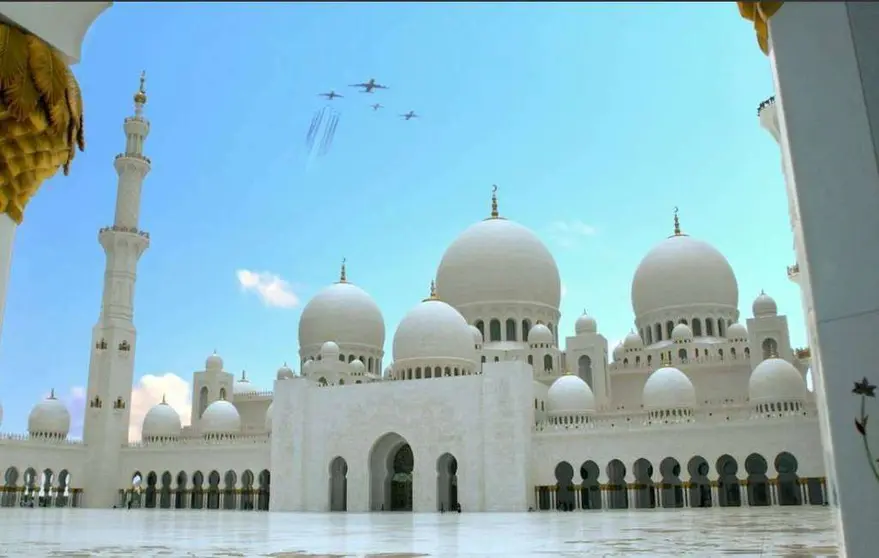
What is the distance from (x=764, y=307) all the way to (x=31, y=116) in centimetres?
2994

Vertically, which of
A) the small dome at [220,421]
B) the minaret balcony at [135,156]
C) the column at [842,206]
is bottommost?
the column at [842,206]

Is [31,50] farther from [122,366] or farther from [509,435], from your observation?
[122,366]

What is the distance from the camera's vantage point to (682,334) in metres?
31.1

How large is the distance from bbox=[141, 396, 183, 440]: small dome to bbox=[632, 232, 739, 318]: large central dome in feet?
67.9

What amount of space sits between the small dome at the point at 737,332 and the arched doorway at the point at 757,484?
635cm

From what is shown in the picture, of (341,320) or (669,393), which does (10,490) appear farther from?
(669,393)

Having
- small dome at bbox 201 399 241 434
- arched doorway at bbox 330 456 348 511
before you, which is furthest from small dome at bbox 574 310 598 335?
small dome at bbox 201 399 241 434

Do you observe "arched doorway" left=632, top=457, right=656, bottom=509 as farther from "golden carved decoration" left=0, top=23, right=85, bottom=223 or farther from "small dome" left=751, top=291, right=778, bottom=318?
"golden carved decoration" left=0, top=23, right=85, bottom=223

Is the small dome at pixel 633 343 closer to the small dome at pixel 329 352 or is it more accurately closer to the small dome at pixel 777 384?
the small dome at pixel 777 384

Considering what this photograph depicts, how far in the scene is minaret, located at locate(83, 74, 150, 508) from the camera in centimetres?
3028

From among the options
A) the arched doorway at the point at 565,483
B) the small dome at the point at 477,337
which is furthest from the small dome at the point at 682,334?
the arched doorway at the point at 565,483

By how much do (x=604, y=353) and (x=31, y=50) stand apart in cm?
2917

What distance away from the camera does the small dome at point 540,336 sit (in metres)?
31.2

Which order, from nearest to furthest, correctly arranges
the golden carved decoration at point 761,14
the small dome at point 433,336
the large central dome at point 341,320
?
the golden carved decoration at point 761,14 → the small dome at point 433,336 → the large central dome at point 341,320
